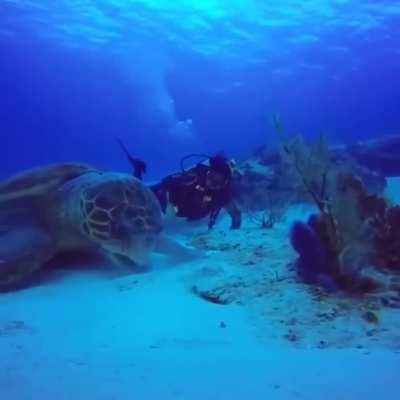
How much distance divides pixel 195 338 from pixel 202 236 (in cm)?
403

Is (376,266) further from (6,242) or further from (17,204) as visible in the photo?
(17,204)

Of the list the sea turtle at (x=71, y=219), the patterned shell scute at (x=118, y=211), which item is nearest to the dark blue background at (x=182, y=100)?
the patterned shell scute at (x=118, y=211)

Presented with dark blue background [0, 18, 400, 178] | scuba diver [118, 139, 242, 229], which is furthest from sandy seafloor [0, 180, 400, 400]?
dark blue background [0, 18, 400, 178]

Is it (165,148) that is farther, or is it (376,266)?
(165,148)

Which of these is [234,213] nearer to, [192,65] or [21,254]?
[21,254]

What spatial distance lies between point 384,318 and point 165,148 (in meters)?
118

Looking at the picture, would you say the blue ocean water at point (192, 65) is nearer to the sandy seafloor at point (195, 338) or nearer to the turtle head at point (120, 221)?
the turtle head at point (120, 221)

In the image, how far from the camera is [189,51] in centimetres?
3844

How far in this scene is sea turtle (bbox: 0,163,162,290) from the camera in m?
5.33

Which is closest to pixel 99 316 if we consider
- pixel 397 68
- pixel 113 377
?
pixel 113 377

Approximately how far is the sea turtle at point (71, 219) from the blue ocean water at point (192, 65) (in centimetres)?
294

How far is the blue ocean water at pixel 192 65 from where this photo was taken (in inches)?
1099

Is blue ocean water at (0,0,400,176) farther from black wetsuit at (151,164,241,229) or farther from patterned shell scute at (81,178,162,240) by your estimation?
patterned shell scute at (81,178,162,240)

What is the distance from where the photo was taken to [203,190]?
8008mm
